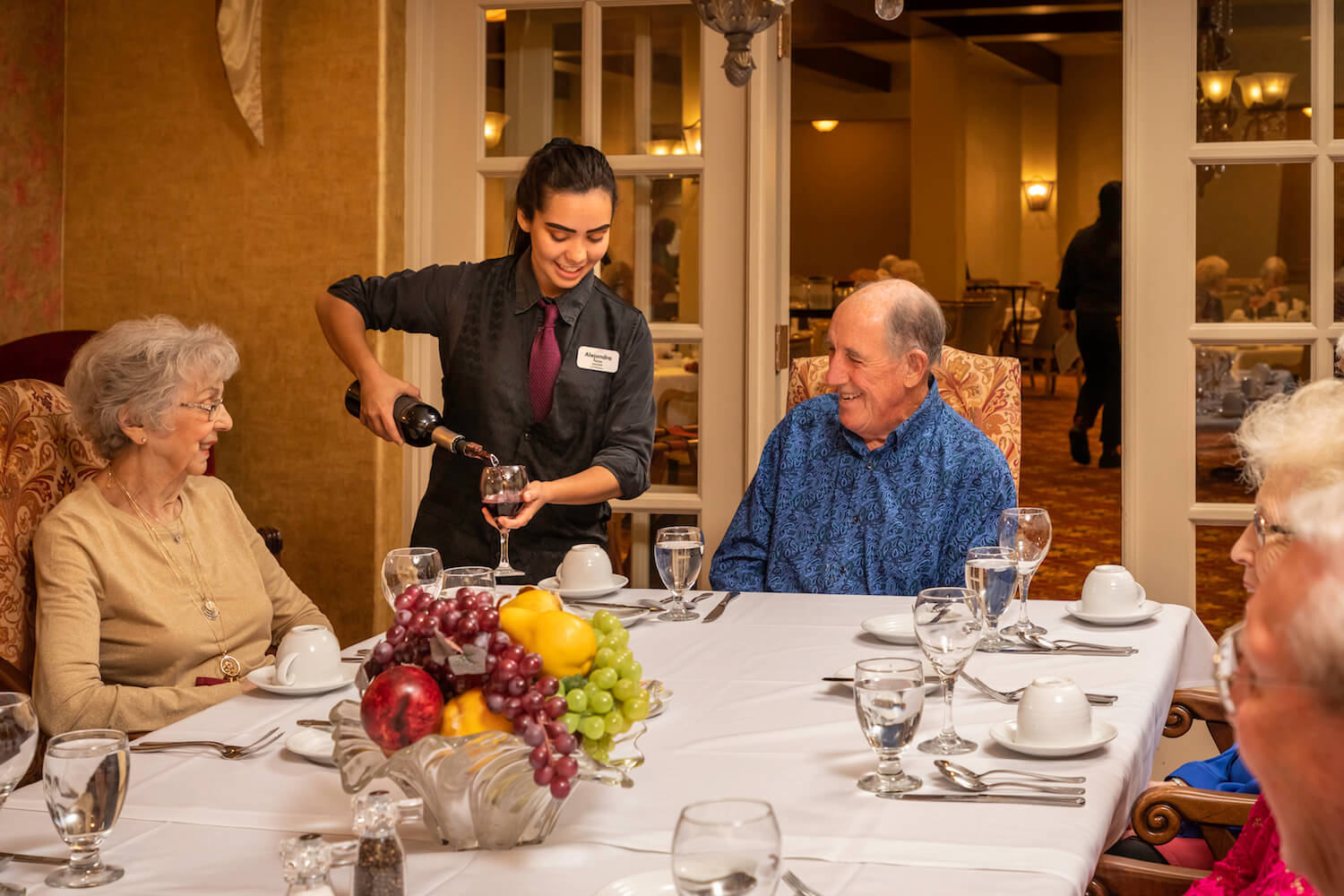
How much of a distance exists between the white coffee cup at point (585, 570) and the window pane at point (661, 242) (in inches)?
54.7

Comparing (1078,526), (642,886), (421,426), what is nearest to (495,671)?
(642,886)

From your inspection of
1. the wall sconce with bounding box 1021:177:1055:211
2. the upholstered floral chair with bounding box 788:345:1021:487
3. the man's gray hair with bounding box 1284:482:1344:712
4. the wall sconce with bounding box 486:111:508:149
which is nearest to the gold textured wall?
the wall sconce with bounding box 486:111:508:149

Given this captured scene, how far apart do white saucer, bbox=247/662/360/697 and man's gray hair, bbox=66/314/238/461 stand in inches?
27.6

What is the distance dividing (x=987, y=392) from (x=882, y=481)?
1.54ft

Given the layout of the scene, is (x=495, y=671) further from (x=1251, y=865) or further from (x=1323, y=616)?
(x=1251, y=865)

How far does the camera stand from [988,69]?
13.1 m

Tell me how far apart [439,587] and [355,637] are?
1893 mm

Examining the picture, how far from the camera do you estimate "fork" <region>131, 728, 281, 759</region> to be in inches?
58.3

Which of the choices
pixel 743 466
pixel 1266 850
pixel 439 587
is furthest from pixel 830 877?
pixel 743 466

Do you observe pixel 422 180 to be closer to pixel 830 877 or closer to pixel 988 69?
pixel 830 877

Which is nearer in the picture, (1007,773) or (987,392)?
(1007,773)

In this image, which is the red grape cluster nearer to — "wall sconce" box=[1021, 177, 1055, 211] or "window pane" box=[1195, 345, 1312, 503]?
"window pane" box=[1195, 345, 1312, 503]

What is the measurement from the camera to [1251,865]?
138cm

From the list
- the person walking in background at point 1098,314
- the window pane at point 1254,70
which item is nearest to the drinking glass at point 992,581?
the window pane at point 1254,70
